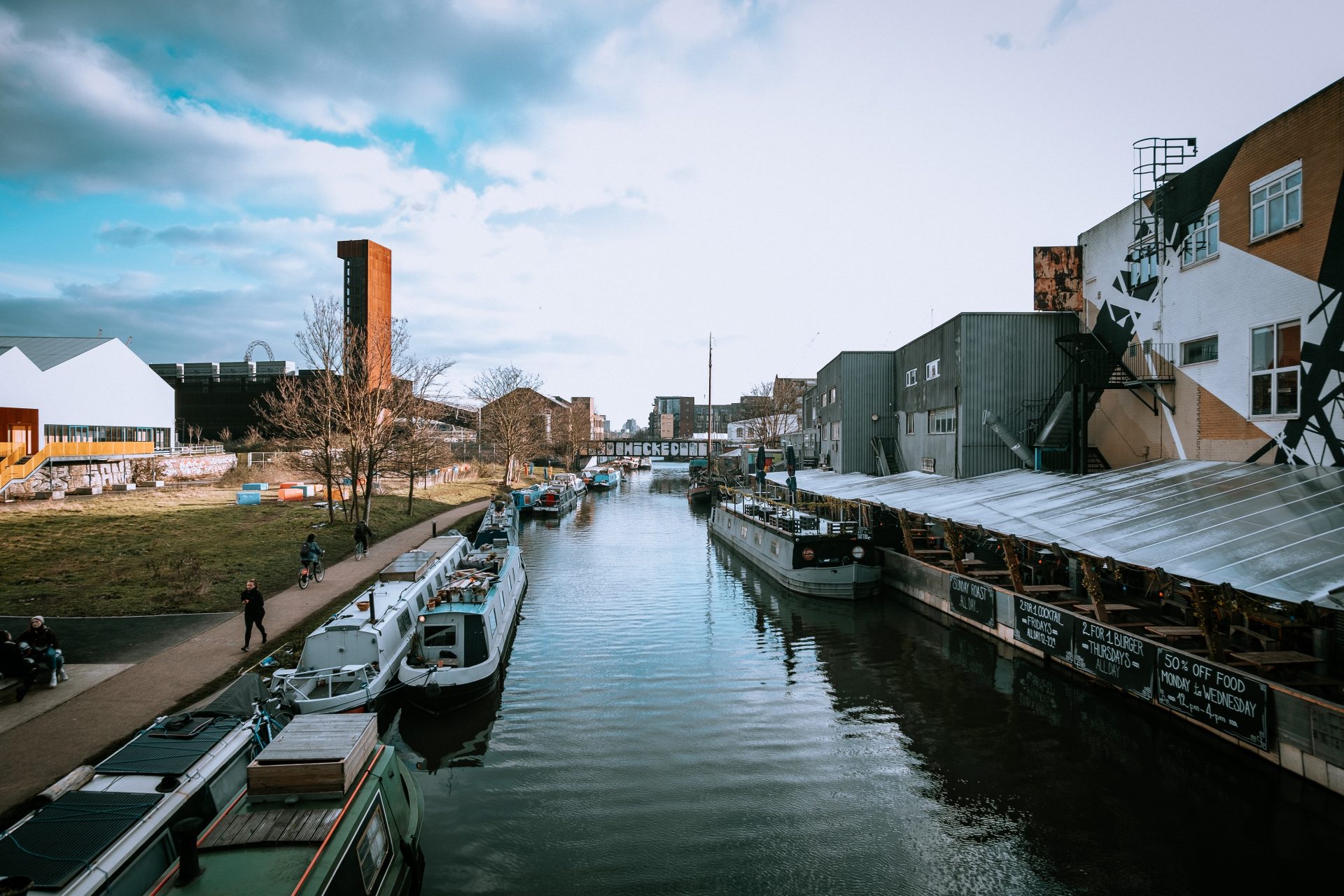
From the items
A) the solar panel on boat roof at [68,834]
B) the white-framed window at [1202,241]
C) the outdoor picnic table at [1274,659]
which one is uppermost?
the white-framed window at [1202,241]

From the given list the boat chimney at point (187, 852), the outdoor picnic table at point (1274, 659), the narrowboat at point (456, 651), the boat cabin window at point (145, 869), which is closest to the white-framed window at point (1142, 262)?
the outdoor picnic table at point (1274, 659)

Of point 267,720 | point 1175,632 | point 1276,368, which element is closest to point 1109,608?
point 1175,632

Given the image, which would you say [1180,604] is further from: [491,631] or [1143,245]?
[491,631]

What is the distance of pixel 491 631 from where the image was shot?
17.5m

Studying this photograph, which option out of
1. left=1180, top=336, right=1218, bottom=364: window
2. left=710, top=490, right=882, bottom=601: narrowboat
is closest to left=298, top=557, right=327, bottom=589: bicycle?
left=710, top=490, right=882, bottom=601: narrowboat

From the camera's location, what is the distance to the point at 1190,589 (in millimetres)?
14281

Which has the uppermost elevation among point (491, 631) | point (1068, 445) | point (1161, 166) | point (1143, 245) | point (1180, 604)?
point (1161, 166)

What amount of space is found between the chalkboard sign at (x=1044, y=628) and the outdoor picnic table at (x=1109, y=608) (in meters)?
1.07

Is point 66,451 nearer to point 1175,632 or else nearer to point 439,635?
point 439,635

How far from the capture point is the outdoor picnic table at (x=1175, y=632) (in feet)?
47.6

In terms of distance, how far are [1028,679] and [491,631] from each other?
14.1 metres

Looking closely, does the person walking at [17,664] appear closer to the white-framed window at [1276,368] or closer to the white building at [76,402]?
the white-framed window at [1276,368]

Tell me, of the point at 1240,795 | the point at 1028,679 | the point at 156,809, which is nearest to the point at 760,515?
the point at 1028,679

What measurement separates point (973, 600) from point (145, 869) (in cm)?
2114
